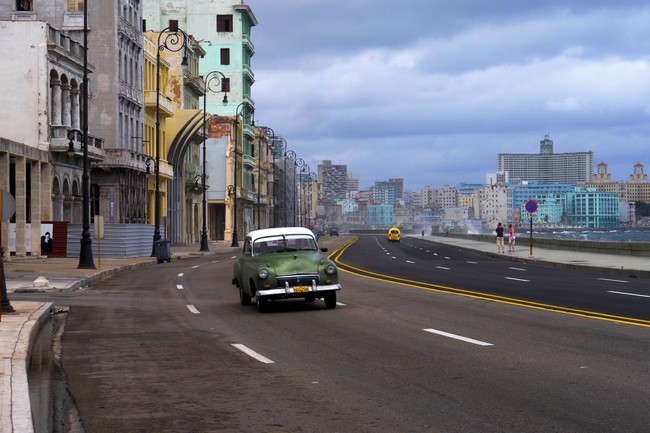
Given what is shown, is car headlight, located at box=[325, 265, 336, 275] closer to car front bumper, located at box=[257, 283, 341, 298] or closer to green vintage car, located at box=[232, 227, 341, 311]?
green vintage car, located at box=[232, 227, 341, 311]

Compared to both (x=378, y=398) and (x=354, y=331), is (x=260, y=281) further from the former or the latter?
(x=378, y=398)

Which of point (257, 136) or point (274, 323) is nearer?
point (274, 323)

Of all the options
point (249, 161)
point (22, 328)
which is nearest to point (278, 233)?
point (22, 328)

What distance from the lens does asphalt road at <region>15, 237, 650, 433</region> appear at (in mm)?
8719

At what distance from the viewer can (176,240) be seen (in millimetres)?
89000

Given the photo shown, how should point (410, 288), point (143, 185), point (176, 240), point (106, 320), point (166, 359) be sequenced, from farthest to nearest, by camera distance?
point (176, 240)
point (143, 185)
point (410, 288)
point (106, 320)
point (166, 359)

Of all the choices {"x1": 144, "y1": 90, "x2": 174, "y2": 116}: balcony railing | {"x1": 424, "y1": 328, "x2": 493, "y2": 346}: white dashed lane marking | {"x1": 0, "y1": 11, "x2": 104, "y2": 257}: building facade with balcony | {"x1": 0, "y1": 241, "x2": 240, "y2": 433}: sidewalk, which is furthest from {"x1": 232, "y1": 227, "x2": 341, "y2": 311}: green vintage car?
{"x1": 144, "y1": 90, "x2": 174, "y2": 116}: balcony railing

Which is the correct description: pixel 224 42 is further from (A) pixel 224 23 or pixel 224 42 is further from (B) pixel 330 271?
(B) pixel 330 271

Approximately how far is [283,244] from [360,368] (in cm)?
980

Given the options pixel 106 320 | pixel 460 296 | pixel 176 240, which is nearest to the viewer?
pixel 106 320

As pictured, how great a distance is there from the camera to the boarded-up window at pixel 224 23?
124 m

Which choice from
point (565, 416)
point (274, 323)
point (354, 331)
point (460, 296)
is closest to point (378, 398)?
point (565, 416)

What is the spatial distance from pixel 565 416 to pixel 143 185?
65.7 m

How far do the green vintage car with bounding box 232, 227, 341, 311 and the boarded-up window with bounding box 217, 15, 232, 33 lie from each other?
10539cm
